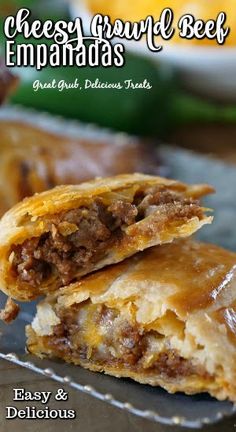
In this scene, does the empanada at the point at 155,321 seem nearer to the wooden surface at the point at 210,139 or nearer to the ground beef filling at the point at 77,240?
the ground beef filling at the point at 77,240

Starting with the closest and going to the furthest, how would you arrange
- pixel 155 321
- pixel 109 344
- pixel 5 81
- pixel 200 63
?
1. pixel 155 321
2. pixel 109 344
3. pixel 5 81
4. pixel 200 63

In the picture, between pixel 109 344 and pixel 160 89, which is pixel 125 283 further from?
pixel 160 89

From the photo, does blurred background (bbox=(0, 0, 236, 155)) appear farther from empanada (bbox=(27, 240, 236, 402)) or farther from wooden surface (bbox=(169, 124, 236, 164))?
empanada (bbox=(27, 240, 236, 402))

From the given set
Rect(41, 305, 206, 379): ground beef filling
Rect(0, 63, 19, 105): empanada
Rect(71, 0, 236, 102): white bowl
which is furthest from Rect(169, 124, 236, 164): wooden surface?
Rect(41, 305, 206, 379): ground beef filling

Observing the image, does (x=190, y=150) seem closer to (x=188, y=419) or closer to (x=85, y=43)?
(x=85, y=43)

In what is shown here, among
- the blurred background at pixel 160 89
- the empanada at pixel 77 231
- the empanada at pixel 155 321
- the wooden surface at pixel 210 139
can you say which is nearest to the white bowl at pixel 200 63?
the blurred background at pixel 160 89

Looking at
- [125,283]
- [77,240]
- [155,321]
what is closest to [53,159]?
[77,240]
